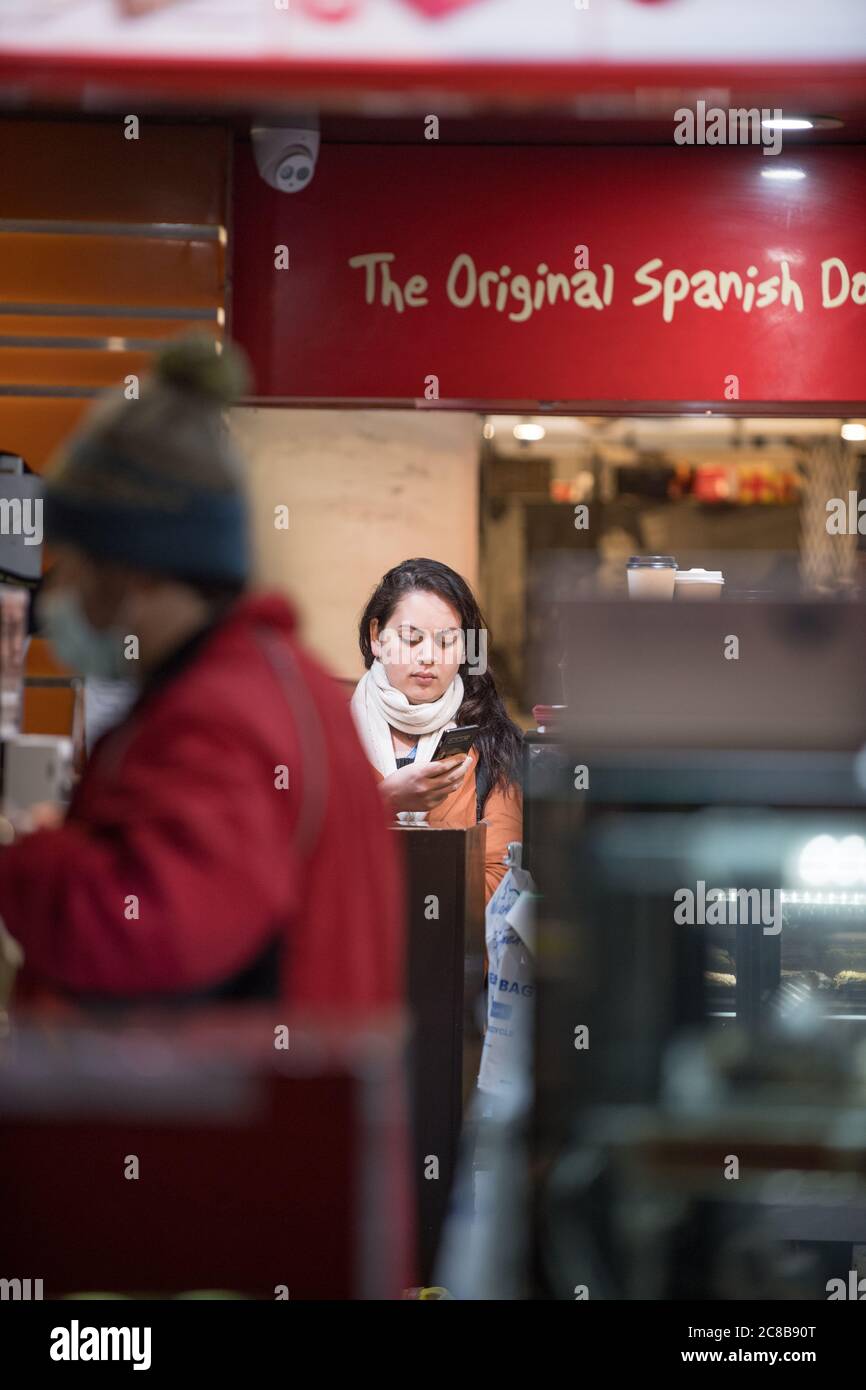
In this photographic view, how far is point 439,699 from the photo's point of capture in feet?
10.6

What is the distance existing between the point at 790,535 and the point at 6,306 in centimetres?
255

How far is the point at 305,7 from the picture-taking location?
3293 millimetres

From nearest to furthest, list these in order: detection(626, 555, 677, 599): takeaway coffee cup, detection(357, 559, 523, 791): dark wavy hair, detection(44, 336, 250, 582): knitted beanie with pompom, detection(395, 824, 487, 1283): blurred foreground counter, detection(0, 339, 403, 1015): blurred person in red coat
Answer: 1. detection(0, 339, 403, 1015): blurred person in red coat
2. detection(44, 336, 250, 582): knitted beanie with pompom
3. detection(626, 555, 677, 599): takeaway coffee cup
4. detection(395, 824, 487, 1283): blurred foreground counter
5. detection(357, 559, 523, 791): dark wavy hair

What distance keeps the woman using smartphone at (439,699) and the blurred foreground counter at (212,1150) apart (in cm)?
156

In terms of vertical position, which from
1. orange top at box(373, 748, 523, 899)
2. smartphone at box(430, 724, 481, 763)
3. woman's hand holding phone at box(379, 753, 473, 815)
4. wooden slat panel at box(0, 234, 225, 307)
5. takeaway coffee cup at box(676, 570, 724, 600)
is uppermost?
wooden slat panel at box(0, 234, 225, 307)

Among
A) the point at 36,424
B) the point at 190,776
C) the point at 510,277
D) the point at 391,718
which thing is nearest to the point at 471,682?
the point at 391,718

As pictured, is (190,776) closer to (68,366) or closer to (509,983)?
(509,983)

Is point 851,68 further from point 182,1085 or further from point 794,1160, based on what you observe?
point 182,1085

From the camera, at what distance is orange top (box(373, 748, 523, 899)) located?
3.13 m

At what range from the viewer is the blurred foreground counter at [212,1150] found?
126 cm

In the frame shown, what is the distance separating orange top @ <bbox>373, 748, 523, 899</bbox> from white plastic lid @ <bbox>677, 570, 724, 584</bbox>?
2.96ft

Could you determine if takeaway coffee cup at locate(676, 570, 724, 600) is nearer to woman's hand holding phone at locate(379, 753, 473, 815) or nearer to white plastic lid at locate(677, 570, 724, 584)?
white plastic lid at locate(677, 570, 724, 584)

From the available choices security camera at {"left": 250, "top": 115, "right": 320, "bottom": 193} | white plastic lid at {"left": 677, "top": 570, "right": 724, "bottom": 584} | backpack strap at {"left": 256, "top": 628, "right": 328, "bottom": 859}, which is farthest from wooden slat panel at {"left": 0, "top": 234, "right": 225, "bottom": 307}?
backpack strap at {"left": 256, "top": 628, "right": 328, "bottom": 859}
